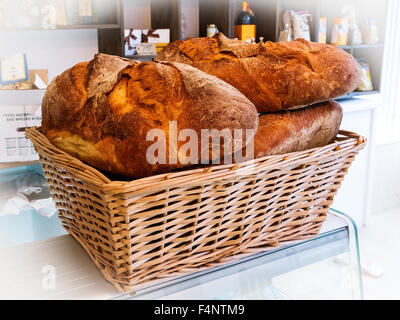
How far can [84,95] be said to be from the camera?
781 millimetres

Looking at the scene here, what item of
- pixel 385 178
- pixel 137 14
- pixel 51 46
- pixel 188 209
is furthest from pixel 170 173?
pixel 385 178

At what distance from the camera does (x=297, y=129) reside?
90 centimetres

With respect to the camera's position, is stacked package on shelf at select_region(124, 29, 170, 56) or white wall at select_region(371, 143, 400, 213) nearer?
stacked package on shelf at select_region(124, 29, 170, 56)

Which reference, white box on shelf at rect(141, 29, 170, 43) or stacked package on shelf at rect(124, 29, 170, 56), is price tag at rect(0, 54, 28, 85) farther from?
white box on shelf at rect(141, 29, 170, 43)

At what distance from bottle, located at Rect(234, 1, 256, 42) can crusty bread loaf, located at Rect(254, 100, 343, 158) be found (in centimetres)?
184

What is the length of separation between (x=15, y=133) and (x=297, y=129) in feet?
6.09

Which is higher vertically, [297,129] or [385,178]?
[297,129]

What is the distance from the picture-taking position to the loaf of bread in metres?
0.67

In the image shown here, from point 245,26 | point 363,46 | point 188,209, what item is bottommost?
point 188,209

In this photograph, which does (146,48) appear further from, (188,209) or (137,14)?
(188,209)

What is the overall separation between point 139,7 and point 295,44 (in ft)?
5.75

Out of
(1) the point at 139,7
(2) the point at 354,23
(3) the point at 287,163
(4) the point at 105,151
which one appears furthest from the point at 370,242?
(4) the point at 105,151

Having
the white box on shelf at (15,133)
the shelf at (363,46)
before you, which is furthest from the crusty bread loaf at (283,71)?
the shelf at (363,46)

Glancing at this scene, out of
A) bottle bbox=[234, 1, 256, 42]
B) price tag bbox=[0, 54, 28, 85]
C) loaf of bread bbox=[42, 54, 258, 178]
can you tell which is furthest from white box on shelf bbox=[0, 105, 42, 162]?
loaf of bread bbox=[42, 54, 258, 178]
